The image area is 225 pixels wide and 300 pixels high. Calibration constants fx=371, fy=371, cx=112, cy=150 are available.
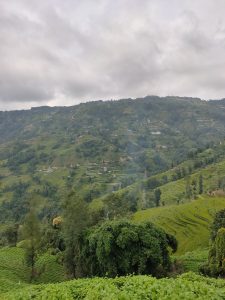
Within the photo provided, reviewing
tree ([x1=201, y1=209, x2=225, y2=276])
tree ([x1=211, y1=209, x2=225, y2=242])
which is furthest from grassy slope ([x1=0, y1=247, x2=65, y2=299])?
tree ([x1=211, y1=209, x2=225, y2=242])

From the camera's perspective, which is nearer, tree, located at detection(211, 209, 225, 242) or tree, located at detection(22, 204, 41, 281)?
tree, located at detection(211, 209, 225, 242)

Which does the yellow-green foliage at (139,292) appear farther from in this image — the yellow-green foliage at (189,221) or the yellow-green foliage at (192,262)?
the yellow-green foliage at (189,221)

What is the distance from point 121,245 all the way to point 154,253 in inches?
168

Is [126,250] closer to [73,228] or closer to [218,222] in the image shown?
[73,228]

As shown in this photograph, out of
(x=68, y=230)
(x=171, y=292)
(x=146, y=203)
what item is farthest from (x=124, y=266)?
(x=146, y=203)

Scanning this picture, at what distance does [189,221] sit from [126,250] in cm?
5613

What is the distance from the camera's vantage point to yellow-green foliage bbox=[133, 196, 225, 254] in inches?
3450

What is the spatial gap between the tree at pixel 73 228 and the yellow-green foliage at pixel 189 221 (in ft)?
132

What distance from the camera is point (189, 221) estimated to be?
98875 millimetres

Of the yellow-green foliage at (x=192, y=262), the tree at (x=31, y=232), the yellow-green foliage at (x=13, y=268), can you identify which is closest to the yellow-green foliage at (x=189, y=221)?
the yellow-green foliage at (x=192, y=262)

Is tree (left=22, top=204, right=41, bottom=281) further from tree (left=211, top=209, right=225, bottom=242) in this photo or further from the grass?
tree (left=211, top=209, right=225, bottom=242)

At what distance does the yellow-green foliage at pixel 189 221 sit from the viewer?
87.6 metres

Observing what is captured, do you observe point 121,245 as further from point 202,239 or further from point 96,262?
point 202,239

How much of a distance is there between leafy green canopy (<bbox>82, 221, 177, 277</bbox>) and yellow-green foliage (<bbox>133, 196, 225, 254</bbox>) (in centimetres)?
4024
